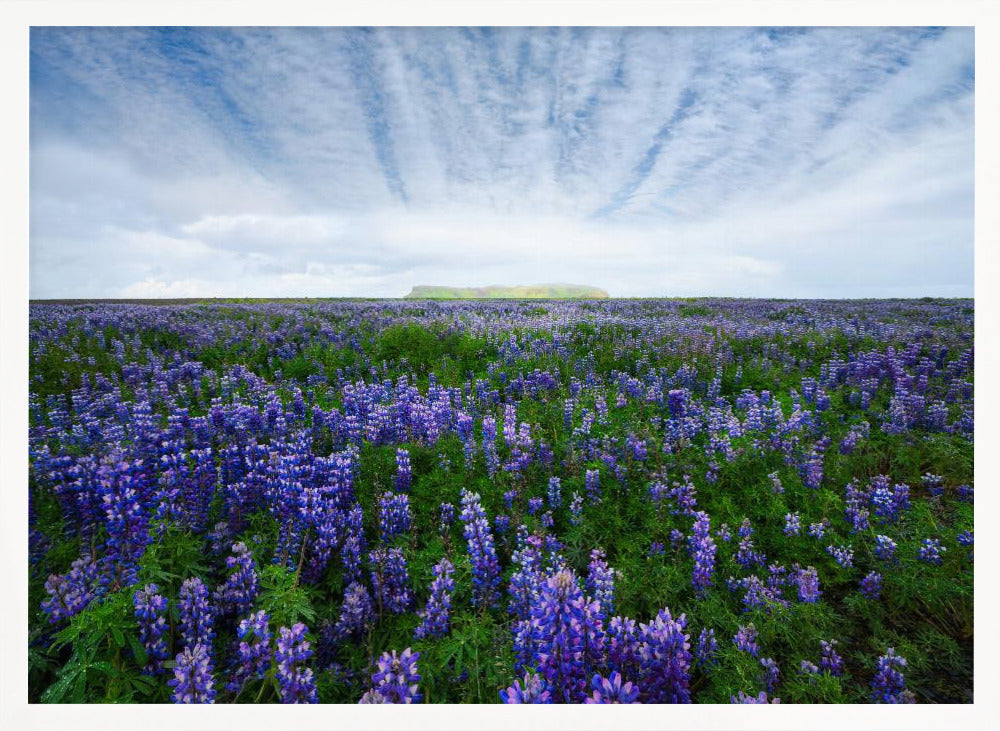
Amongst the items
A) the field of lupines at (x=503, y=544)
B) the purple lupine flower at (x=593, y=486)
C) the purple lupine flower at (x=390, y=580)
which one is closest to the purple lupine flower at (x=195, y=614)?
the field of lupines at (x=503, y=544)

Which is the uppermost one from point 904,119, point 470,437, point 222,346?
point 904,119

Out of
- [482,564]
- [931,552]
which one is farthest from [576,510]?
[931,552]

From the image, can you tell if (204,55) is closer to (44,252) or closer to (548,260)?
(44,252)

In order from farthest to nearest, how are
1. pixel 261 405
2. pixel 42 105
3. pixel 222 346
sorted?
pixel 222 346 → pixel 261 405 → pixel 42 105

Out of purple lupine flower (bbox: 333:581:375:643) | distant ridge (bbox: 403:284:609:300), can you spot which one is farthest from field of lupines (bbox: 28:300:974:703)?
distant ridge (bbox: 403:284:609:300)

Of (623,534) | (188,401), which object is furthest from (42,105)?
(623,534)

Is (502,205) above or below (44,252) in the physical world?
above

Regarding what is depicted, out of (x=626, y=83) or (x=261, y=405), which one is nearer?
(x=626, y=83)
